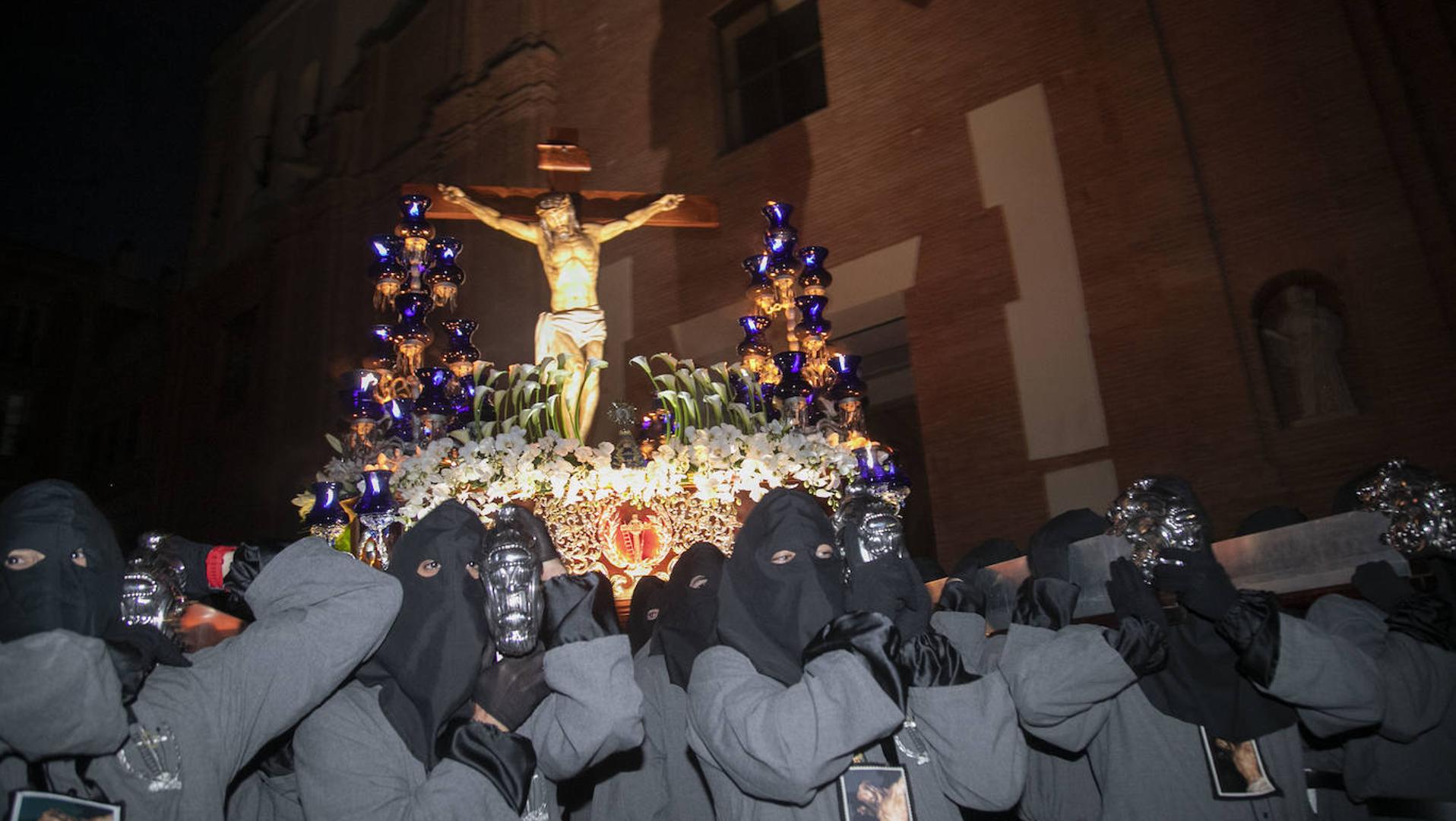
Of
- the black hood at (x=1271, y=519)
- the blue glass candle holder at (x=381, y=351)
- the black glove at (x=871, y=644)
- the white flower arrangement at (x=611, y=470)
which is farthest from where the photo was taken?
the blue glass candle holder at (x=381, y=351)

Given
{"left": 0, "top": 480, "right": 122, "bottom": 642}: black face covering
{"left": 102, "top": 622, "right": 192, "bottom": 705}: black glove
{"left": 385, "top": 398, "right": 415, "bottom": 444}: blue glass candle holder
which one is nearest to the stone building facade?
{"left": 385, "top": 398, "right": 415, "bottom": 444}: blue glass candle holder

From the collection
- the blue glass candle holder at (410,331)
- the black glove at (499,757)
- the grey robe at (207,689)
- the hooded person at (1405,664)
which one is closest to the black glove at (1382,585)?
the hooded person at (1405,664)

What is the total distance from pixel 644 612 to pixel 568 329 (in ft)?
10.1

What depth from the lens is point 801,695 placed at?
6.71 ft

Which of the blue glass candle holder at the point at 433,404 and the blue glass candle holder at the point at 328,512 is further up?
the blue glass candle holder at the point at 433,404

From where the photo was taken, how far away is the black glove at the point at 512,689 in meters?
2.10

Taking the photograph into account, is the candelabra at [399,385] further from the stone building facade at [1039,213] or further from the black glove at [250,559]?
the stone building facade at [1039,213]

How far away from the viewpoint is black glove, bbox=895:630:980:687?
2328 millimetres

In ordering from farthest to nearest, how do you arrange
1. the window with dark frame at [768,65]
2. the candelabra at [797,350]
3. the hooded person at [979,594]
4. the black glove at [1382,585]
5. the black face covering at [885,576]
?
1. the window with dark frame at [768,65]
2. the candelabra at [797,350]
3. the hooded person at [979,594]
4. the black glove at [1382,585]
5. the black face covering at [885,576]

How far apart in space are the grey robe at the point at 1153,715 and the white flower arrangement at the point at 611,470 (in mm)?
1805

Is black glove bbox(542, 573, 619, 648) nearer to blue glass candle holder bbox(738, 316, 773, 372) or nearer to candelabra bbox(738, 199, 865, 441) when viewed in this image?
candelabra bbox(738, 199, 865, 441)

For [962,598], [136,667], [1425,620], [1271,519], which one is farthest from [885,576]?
[1271,519]

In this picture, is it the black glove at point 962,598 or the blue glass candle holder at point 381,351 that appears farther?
the blue glass candle holder at point 381,351

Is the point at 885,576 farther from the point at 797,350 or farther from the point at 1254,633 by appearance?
the point at 797,350
